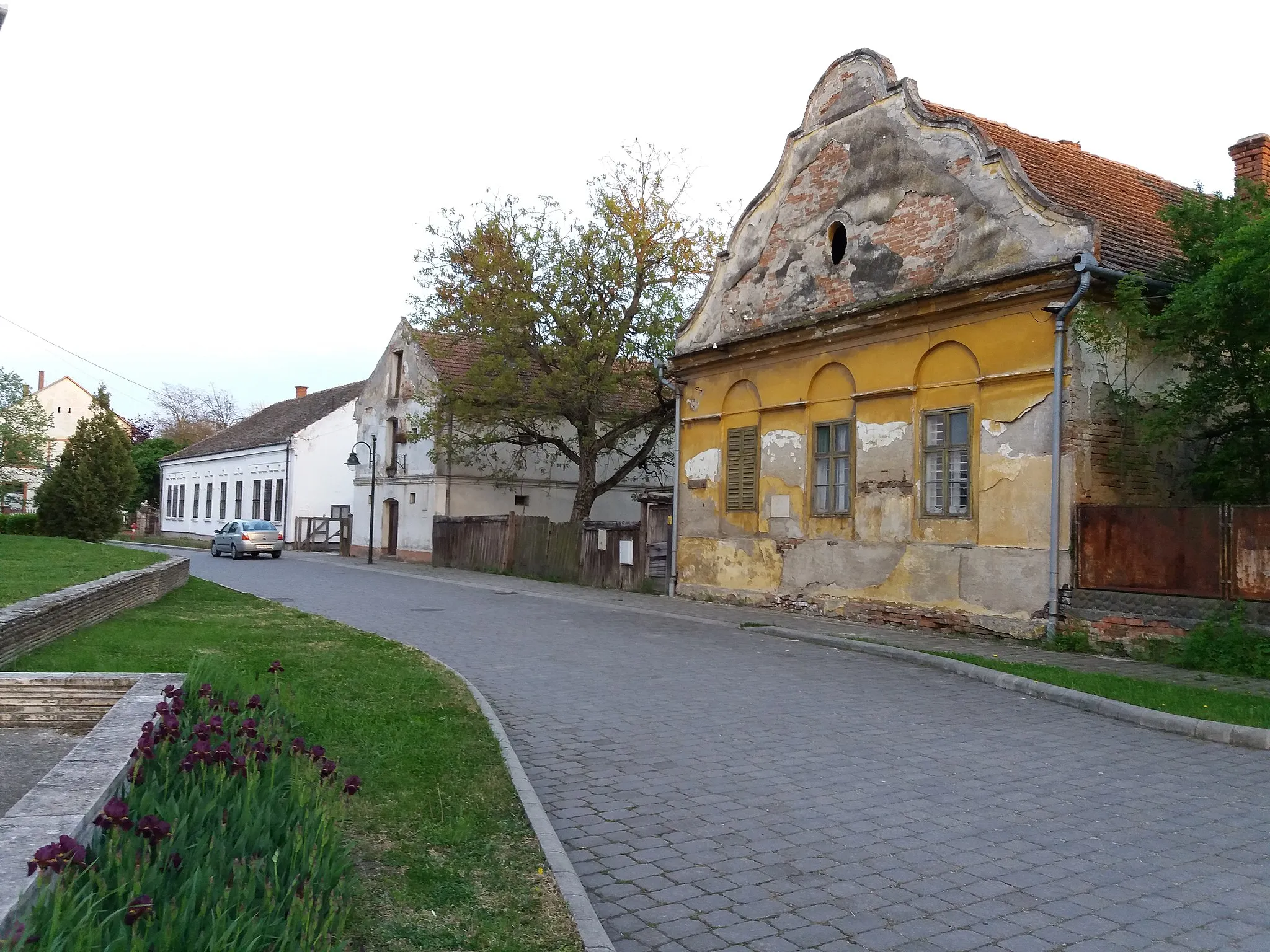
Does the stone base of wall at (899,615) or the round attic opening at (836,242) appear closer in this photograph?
the stone base of wall at (899,615)

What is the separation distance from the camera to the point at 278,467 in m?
48.0

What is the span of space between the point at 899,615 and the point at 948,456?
2.60m

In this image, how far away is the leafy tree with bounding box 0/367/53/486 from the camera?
50000mm

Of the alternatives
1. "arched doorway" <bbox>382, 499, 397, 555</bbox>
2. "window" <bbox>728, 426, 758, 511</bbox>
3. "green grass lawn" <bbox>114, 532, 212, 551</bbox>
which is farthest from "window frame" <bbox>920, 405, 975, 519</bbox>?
"green grass lawn" <bbox>114, 532, 212, 551</bbox>

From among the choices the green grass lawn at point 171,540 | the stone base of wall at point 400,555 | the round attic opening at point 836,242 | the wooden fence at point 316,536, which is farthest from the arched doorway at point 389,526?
the round attic opening at point 836,242

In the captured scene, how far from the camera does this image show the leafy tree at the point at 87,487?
2950cm

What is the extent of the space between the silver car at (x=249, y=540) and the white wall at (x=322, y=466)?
27.2ft

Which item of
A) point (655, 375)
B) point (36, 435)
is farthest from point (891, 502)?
point (36, 435)

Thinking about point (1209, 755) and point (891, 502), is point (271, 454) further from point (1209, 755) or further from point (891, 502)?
point (1209, 755)

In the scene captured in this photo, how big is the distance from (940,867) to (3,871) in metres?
4.10

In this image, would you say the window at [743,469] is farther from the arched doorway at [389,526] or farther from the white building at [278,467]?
the white building at [278,467]

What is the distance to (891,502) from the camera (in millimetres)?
16781

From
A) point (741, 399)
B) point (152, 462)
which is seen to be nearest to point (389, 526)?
point (741, 399)

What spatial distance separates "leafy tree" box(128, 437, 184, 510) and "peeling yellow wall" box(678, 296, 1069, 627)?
53711 millimetres
